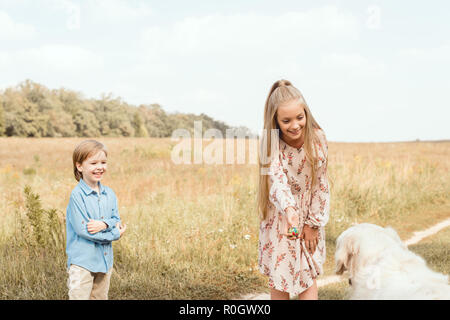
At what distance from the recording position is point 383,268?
8.80ft

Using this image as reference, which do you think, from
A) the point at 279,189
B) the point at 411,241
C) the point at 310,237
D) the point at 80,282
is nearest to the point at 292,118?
the point at 279,189

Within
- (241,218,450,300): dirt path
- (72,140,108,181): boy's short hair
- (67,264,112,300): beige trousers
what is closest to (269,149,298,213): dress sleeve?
(72,140,108,181): boy's short hair

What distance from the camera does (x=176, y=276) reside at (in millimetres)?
4789

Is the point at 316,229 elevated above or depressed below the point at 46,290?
above

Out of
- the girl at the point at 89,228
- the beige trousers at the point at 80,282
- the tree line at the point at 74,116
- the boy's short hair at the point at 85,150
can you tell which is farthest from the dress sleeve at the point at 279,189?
the tree line at the point at 74,116

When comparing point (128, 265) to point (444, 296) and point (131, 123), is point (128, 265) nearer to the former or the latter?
point (444, 296)

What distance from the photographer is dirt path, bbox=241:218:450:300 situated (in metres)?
4.46

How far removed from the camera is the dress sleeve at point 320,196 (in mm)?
2992

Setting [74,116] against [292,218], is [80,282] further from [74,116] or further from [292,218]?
[74,116]

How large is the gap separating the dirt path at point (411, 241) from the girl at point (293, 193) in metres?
1.45

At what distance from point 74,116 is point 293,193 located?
143ft

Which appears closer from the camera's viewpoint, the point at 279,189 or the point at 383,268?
the point at 383,268
